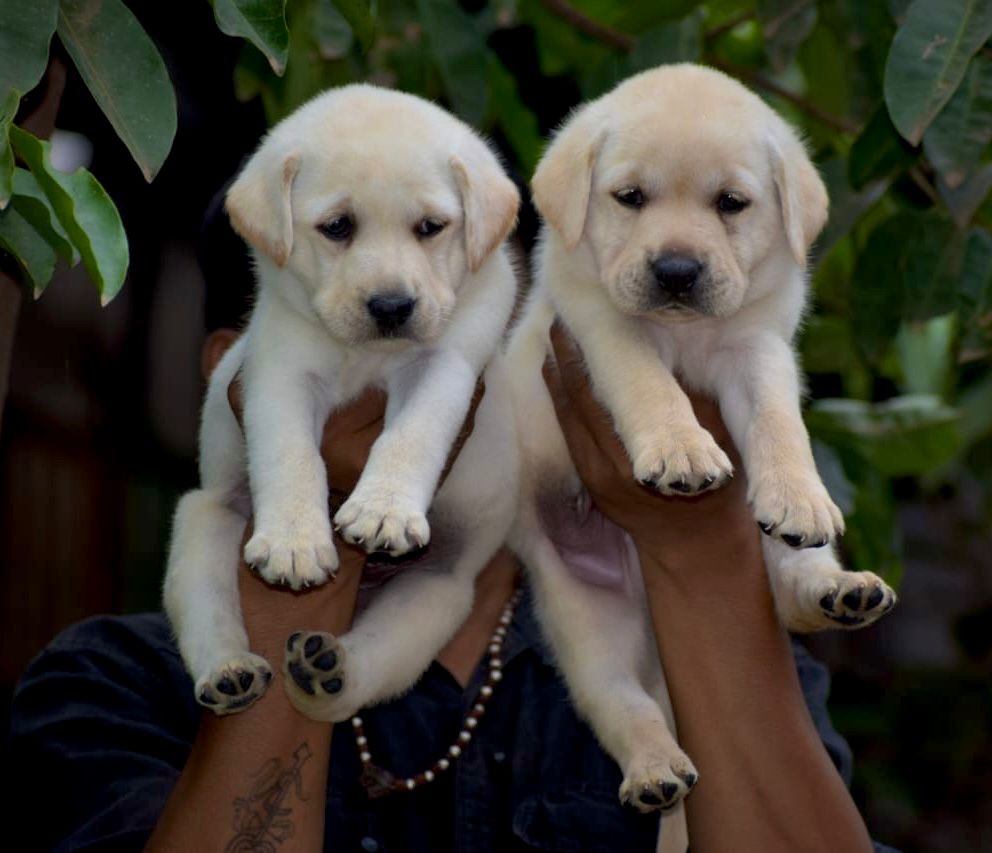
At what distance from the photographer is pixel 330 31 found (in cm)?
380

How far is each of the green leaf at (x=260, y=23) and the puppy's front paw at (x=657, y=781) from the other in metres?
1.42

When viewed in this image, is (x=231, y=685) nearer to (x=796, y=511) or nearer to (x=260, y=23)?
(x=796, y=511)

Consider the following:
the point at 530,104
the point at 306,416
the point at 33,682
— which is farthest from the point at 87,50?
the point at 530,104

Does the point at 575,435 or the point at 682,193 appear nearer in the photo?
the point at 682,193

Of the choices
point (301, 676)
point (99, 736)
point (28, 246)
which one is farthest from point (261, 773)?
point (28, 246)

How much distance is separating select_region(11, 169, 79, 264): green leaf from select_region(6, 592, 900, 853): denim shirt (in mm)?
1306

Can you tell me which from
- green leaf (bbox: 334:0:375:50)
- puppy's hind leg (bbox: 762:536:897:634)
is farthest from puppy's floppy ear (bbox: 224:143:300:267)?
puppy's hind leg (bbox: 762:536:897:634)

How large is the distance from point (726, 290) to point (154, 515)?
17.0 ft

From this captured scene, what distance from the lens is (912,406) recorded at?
470 cm

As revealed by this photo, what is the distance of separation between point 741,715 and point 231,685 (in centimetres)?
98

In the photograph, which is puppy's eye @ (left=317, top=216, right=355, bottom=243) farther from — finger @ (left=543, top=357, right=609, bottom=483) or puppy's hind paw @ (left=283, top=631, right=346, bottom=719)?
puppy's hind paw @ (left=283, top=631, right=346, bottom=719)

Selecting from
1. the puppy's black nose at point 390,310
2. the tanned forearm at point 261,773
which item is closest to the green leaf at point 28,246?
the puppy's black nose at point 390,310

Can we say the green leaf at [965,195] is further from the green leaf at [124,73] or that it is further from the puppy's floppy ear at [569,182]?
the green leaf at [124,73]

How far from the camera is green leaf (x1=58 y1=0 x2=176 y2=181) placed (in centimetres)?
237
